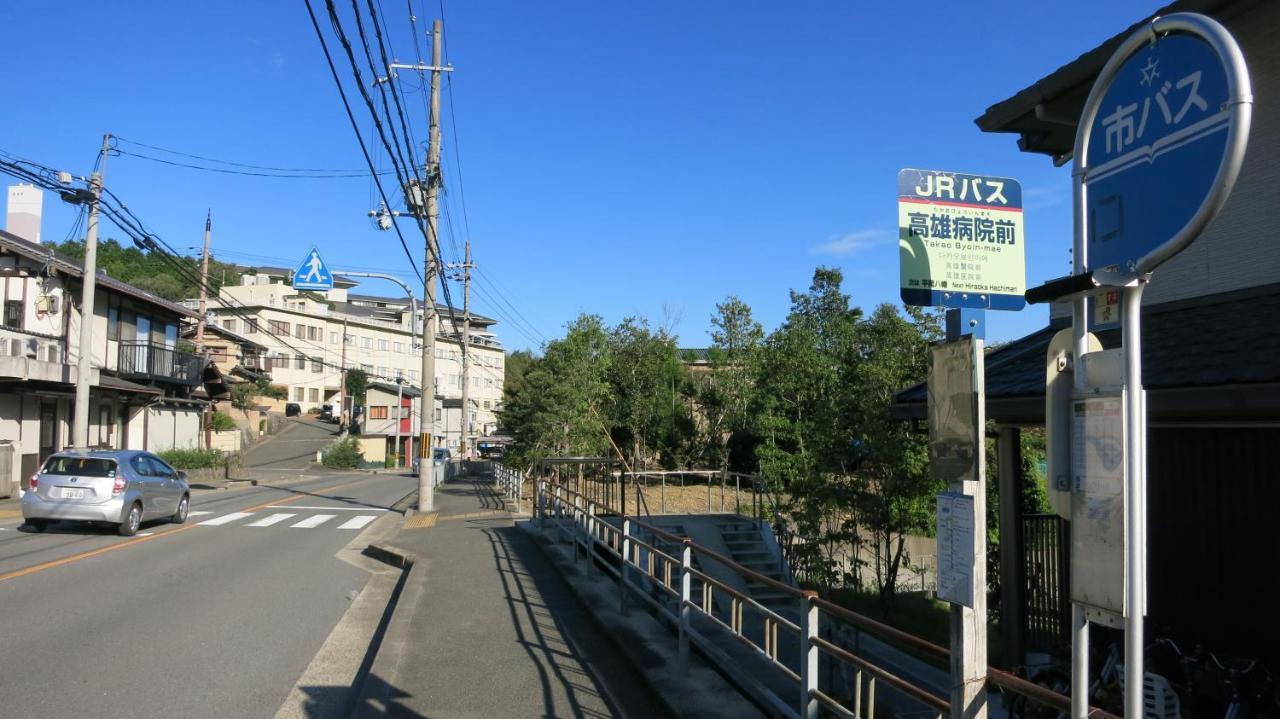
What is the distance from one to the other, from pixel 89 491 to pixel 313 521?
17.8 ft

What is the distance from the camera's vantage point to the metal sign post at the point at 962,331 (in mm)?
2836

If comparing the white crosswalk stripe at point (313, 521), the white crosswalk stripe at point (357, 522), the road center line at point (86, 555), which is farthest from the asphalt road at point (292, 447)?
the road center line at point (86, 555)

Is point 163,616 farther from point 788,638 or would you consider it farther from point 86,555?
point 788,638

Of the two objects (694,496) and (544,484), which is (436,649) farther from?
(694,496)

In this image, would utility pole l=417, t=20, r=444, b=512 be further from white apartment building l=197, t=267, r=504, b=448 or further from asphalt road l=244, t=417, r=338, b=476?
white apartment building l=197, t=267, r=504, b=448

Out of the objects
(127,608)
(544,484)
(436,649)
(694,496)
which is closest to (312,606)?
(127,608)

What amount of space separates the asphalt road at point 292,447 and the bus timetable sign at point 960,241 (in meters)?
47.0

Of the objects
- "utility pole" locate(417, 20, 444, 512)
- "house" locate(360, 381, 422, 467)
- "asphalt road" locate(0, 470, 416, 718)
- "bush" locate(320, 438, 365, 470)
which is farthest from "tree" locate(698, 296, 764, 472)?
"house" locate(360, 381, 422, 467)

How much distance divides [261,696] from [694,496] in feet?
72.8

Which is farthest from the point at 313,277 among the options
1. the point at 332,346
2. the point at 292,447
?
the point at 332,346

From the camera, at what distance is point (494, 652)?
7.53 meters

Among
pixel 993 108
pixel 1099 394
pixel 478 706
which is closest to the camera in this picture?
pixel 1099 394

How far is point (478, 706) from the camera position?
6.05 m

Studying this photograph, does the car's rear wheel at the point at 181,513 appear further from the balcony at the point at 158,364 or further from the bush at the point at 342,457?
the bush at the point at 342,457
